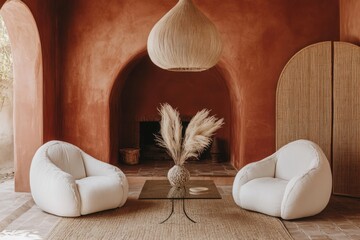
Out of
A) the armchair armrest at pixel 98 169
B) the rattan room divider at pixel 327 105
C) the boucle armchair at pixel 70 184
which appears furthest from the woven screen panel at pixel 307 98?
the boucle armchair at pixel 70 184

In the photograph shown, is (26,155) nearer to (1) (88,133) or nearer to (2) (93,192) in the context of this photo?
(1) (88,133)

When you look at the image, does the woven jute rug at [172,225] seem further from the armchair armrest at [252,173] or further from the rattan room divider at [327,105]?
the rattan room divider at [327,105]

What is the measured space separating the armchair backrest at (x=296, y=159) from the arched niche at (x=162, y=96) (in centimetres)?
276

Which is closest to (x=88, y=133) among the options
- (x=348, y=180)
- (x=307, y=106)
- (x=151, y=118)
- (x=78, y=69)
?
(x=78, y=69)

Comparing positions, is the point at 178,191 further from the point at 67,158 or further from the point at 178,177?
the point at 67,158

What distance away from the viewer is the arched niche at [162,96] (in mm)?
8953

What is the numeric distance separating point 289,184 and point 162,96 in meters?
4.14

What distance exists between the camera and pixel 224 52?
7383mm

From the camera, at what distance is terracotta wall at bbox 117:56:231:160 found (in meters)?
8.96

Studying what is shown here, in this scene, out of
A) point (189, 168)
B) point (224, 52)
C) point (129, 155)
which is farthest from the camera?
point (129, 155)

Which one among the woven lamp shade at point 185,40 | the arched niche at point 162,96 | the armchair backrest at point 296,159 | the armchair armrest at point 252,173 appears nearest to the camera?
the woven lamp shade at point 185,40

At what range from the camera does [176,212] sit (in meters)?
5.68

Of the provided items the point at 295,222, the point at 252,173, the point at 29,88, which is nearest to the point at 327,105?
the point at 252,173

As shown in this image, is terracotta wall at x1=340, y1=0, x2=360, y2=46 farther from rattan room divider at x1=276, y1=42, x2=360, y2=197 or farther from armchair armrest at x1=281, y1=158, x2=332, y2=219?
armchair armrest at x1=281, y1=158, x2=332, y2=219
